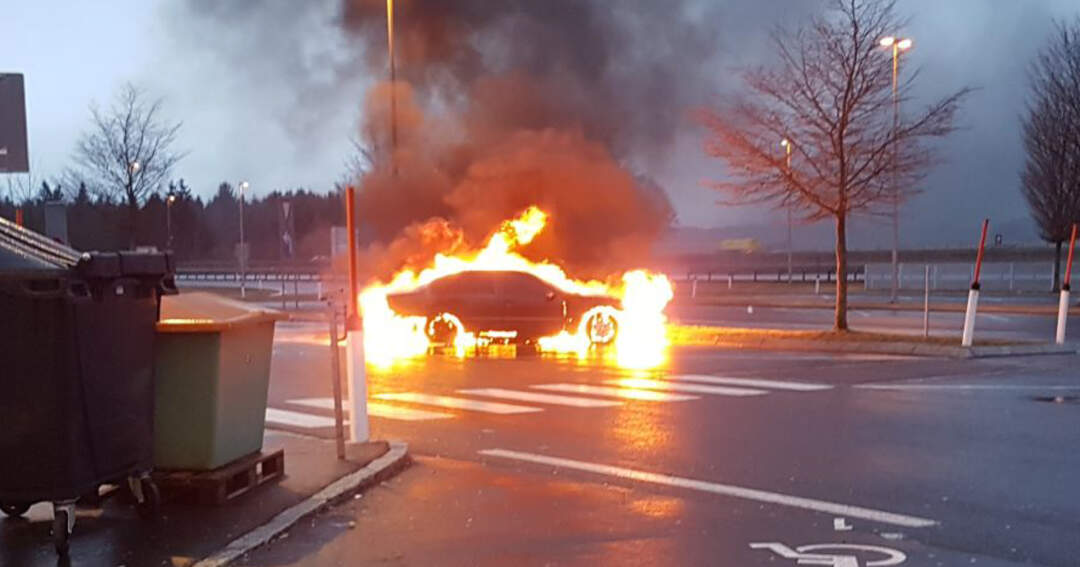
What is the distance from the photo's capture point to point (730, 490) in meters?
7.42

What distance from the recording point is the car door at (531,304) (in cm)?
1930

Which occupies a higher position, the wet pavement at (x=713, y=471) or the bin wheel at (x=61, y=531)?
the bin wheel at (x=61, y=531)

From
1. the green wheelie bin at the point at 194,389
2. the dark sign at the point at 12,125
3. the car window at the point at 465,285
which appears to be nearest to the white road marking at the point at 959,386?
the car window at the point at 465,285

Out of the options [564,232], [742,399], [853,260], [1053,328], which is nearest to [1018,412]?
[742,399]

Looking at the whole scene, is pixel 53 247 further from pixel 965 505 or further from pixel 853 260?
pixel 853 260

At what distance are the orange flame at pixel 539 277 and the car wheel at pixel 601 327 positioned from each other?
0.09m

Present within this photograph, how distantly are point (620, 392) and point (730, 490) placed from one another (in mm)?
5442

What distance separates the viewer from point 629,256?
26.8 metres

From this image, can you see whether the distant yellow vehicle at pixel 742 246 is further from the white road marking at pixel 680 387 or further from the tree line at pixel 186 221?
the white road marking at pixel 680 387

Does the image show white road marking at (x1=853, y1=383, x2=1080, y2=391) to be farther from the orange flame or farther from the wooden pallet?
the wooden pallet

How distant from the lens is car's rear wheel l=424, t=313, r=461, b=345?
19.8m

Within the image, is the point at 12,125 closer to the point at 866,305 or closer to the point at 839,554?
the point at 839,554

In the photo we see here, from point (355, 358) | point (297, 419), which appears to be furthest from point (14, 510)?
point (297, 419)

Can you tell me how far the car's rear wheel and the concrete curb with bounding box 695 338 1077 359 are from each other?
4728 mm
